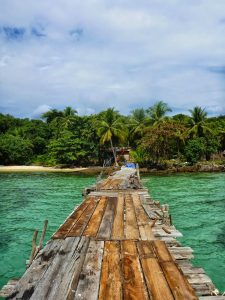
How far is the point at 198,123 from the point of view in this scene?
4334 centimetres

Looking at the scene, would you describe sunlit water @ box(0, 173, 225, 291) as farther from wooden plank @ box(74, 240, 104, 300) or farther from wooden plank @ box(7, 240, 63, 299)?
wooden plank @ box(74, 240, 104, 300)

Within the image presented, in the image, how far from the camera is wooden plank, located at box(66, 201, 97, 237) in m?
6.31

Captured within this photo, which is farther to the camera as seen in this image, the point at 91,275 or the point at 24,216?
the point at 24,216

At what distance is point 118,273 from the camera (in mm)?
4254

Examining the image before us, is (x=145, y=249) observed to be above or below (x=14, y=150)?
below

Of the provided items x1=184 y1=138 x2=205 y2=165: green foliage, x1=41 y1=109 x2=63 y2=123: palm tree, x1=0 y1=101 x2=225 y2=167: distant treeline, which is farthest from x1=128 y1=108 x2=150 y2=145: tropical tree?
x1=41 y1=109 x2=63 y2=123: palm tree

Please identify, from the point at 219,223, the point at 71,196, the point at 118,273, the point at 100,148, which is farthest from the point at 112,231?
the point at 100,148

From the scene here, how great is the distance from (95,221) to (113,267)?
2.90 meters

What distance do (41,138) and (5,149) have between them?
7666 mm

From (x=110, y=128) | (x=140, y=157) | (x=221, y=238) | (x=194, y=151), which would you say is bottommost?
(x=221, y=238)

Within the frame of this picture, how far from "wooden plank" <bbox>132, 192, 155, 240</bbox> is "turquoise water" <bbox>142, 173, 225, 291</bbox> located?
7.88 ft

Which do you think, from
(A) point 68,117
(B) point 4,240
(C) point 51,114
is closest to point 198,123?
(A) point 68,117

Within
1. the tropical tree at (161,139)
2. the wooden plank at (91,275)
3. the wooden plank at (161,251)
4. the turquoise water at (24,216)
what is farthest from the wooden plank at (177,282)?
the tropical tree at (161,139)

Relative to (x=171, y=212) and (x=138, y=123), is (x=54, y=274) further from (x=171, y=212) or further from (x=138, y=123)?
(x=138, y=123)
